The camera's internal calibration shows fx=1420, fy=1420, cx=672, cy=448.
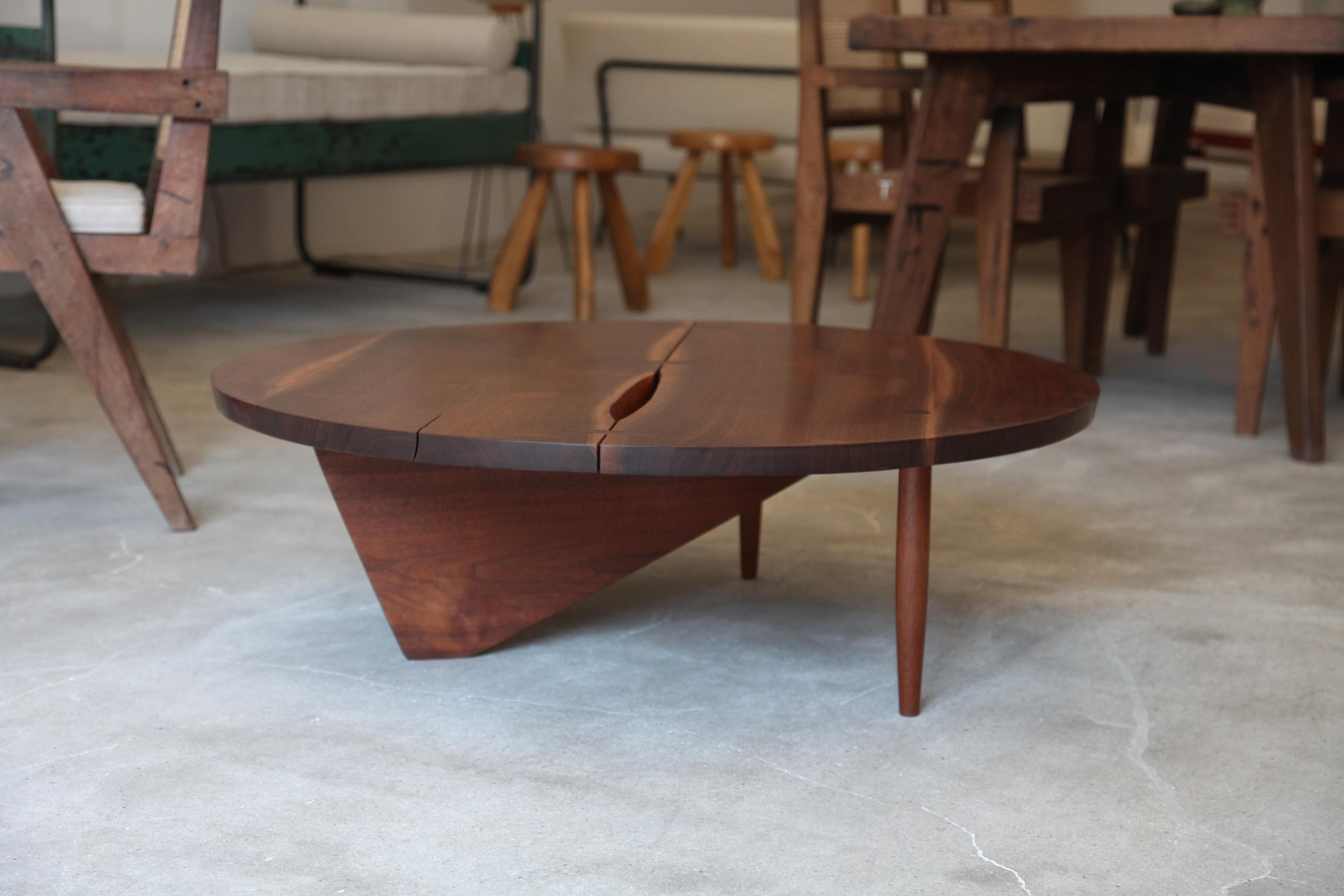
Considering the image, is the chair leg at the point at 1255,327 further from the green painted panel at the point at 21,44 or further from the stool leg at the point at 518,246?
the green painted panel at the point at 21,44

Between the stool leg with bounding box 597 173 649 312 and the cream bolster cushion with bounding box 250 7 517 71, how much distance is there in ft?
1.48

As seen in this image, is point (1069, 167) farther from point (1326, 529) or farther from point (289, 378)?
point (289, 378)

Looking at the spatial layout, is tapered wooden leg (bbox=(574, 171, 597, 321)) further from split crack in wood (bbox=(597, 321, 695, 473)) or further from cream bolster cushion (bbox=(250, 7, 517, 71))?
split crack in wood (bbox=(597, 321, 695, 473))

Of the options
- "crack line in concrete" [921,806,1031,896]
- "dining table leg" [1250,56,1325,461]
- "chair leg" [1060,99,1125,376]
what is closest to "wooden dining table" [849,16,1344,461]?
"dining table leg" [1250,56,1325,461]

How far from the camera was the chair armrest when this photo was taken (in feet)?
5.62

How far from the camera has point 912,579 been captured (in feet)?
4.19

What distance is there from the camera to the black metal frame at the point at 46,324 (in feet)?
→ 7.68

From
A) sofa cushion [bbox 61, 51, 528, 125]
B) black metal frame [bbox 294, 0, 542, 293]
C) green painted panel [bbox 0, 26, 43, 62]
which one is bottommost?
black metal frame [bbox 294, 0, 542, 293]

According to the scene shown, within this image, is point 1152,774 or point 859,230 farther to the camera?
point 859,230

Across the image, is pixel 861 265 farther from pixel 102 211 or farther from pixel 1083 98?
pixel 102 211

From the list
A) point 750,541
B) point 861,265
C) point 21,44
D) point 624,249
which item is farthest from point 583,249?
point 750,541

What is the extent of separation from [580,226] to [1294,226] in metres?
1.70

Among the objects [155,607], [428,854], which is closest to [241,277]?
[155,607]

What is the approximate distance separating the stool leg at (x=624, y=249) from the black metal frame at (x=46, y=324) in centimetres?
135
